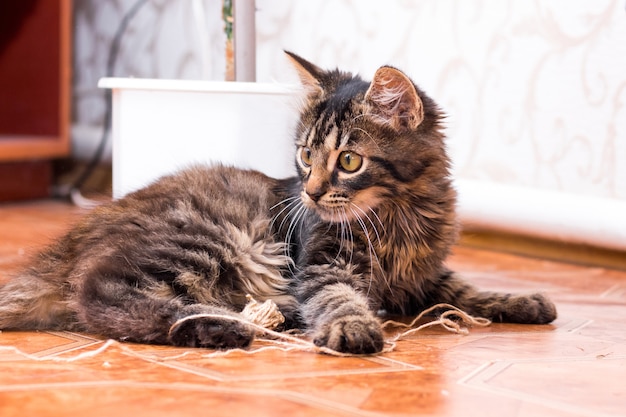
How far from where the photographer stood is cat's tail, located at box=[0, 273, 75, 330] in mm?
1651

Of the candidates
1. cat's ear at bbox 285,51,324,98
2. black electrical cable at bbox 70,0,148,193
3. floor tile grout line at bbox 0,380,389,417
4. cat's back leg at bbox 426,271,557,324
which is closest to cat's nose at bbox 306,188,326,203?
cat's ear at bbox 285,51,324,98

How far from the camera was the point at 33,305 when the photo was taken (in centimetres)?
167

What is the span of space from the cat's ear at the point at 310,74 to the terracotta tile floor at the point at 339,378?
0.61 meters

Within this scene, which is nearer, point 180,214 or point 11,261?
point 180,214

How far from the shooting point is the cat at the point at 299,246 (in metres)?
1.55

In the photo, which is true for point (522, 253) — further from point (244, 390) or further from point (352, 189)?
point (244, 390)

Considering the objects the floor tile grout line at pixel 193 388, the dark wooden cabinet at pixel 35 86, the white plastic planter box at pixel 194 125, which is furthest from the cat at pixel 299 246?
the dark wooden cabinet at pixel 35 86

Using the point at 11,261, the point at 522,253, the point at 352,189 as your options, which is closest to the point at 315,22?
the point at 522,253

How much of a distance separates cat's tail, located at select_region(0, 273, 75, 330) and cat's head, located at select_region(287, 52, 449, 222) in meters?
0.54

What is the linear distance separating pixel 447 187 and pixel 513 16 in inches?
48.1

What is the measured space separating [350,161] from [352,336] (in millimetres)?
385

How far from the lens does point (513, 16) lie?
283 centimetres

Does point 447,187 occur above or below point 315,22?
below

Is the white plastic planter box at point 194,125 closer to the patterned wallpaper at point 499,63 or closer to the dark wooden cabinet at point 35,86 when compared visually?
the patterned wallpaper at point 499,63
